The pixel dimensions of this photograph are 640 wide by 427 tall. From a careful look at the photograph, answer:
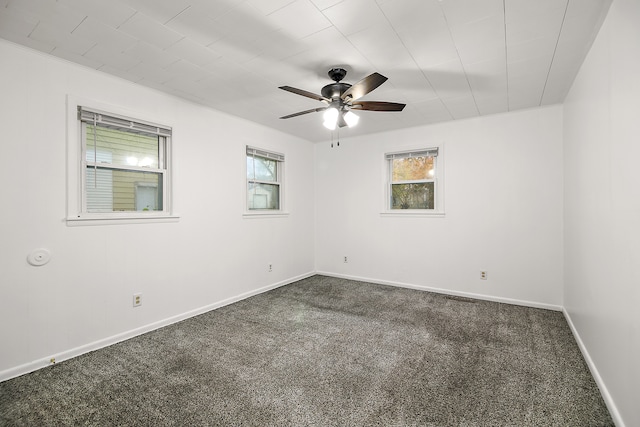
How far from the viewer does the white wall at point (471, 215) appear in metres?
3.56

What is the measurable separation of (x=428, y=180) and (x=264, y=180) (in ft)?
8.10

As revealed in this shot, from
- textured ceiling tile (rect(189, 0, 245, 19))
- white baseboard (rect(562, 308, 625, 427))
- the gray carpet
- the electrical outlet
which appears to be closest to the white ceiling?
textured ceiling tile (rect(189, 0, 245, 19))

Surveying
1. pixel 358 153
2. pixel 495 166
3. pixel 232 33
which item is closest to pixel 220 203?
pixel 232 33

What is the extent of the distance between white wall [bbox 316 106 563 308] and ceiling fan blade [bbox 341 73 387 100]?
1533 millimetres

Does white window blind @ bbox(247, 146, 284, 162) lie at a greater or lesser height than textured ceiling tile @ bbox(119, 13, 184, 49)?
lesser

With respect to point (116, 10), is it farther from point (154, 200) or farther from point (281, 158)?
point (281, 158)

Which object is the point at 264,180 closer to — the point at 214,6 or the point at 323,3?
the point at 214,6

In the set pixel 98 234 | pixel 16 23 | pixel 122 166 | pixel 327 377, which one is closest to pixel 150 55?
pixel 16 23

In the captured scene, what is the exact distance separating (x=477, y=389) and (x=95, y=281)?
3160 millimetres

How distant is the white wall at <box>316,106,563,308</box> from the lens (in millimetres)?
3564

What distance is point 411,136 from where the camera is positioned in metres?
4.43

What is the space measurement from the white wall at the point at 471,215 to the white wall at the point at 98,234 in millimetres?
1716

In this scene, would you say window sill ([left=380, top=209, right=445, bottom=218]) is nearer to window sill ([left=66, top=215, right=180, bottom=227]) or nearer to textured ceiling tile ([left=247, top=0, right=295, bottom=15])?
window sill ([left=66, top=215, right=180, bottom=227])

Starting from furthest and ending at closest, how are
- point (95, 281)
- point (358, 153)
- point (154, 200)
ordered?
point (358, 153) → point (154, 200) → point (95, 281)
